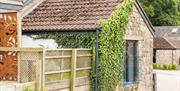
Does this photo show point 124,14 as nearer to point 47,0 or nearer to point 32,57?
point 47,0

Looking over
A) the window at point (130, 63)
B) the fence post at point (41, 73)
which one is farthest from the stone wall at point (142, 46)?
the fence post at point (41, 73)

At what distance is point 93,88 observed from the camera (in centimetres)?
1309

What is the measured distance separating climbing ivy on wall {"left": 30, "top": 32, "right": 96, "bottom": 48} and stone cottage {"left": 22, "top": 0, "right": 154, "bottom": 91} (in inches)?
5.2

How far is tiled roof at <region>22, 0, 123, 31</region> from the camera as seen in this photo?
45.5 ft

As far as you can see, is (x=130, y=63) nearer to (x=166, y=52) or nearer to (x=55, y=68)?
(x=55, y=68)

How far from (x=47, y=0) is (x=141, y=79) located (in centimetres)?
486

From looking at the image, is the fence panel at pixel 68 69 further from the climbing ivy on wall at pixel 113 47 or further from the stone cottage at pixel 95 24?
the stone cottage at pixel 95 24

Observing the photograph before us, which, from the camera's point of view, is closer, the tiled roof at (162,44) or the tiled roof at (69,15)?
the tiled roof at (69,15)

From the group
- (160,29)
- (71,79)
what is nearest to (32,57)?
(71,79)

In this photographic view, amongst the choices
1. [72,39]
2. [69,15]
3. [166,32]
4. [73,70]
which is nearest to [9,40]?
[73,70]

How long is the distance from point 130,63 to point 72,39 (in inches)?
118

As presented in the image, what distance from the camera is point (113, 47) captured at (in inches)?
548

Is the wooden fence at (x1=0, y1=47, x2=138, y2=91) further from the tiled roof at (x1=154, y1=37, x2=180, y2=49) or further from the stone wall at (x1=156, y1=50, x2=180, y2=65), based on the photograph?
the stone wall at (x1=156, y1=50, x2=180, y2=65)

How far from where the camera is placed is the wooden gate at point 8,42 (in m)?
11.1
